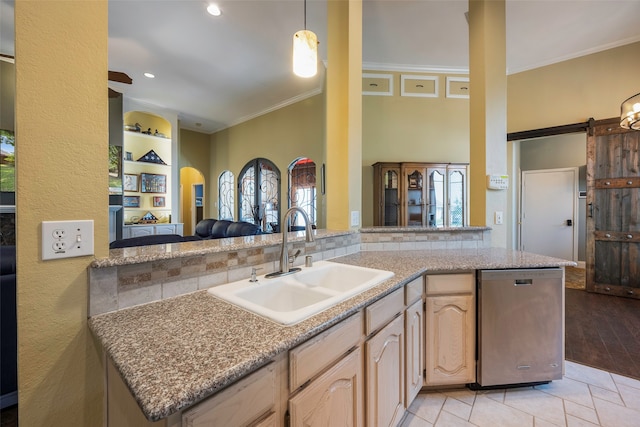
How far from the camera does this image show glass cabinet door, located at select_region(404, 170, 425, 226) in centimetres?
372

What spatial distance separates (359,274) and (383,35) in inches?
123

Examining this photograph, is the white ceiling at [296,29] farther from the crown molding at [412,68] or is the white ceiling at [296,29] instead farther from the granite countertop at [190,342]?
the granite countertop at [190,342]

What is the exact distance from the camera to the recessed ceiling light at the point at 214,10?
279cm

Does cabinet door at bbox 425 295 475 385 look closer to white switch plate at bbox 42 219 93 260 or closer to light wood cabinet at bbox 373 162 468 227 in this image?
white switch plate at bbox 42 219 93 260

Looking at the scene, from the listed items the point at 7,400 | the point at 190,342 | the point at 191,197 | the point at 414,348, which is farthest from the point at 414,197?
the point at 191,197

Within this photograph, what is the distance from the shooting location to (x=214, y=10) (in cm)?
285

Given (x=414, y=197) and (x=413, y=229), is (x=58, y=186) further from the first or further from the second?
(x=414, y=197)

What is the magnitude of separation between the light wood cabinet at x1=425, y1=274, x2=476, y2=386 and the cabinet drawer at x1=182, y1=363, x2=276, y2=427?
1.18m

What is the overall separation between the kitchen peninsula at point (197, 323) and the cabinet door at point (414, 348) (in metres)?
0.06

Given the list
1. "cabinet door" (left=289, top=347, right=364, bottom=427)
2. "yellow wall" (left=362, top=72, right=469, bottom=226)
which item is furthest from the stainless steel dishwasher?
"yellow wall" (left=362, top=72, right=469, bottom=226)

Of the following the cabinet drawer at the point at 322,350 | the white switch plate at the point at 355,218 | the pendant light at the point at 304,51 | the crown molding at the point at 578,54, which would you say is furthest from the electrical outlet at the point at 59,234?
the crown molding at the point at 578,54

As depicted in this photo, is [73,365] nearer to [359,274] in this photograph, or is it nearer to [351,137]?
[359,274]

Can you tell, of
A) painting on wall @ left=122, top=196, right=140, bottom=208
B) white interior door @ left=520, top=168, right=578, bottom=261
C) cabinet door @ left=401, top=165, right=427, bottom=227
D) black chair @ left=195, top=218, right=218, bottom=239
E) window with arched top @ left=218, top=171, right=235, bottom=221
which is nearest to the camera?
cabinet door @ left=401, top=165, right=427, bottom=227

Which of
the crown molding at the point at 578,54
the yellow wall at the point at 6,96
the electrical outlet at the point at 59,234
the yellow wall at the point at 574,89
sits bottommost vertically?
the electrical outlet at the point at 59,234
